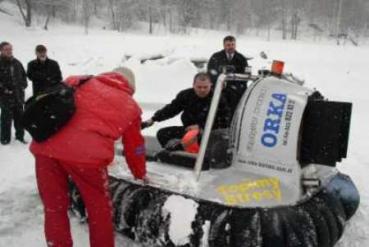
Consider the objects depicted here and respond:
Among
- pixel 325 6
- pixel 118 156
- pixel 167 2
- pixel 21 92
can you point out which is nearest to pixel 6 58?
pixel 21 92

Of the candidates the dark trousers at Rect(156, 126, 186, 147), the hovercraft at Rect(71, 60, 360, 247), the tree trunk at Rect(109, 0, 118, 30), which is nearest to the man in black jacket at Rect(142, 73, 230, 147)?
the dark trousers at Rect(156, 126, 186, 147)

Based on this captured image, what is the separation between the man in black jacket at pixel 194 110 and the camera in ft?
13.1

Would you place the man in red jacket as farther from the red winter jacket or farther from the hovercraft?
the hovercraft

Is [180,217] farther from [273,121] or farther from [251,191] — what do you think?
[273,121]

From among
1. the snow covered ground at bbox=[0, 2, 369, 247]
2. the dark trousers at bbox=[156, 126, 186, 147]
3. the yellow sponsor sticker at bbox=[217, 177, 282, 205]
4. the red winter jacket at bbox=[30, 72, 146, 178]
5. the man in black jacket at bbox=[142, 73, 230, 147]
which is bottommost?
the snow covered ground at bbox=[0, 2, 369, 247]

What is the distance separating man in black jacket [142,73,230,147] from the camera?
13.1 feet

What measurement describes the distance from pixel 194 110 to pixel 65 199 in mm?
1662

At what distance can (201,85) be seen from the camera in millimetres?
3975

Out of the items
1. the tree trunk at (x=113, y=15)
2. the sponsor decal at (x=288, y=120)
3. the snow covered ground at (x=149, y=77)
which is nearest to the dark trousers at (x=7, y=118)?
the snow covered ground at (x=149, y=77)

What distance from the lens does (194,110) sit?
4.13 m

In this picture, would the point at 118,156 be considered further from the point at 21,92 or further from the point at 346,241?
the point at 21,92

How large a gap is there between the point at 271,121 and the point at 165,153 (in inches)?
33.7

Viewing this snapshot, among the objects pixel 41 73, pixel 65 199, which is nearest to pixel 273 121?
pixel 65 199

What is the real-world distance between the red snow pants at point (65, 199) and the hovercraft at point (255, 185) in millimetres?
460
